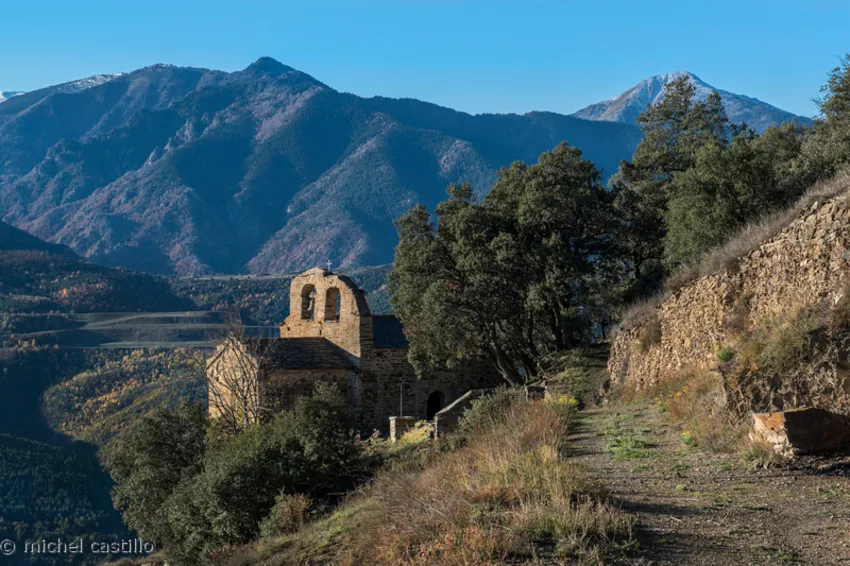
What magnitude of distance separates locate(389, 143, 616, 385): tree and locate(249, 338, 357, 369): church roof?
149 inches

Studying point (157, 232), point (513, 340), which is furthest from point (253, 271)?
point (513, 340)

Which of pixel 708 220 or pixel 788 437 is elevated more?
pixel 708 220

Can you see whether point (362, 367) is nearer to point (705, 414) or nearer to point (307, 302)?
point (307, 302)

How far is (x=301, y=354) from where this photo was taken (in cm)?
2878

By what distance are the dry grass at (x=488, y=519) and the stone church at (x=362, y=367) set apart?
1751 centimetres

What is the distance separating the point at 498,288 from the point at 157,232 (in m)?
172

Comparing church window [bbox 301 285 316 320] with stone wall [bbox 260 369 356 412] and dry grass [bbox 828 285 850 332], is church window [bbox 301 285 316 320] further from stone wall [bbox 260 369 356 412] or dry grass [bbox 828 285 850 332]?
dry grass [bbox 828 285 850 332]

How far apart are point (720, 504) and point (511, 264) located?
51.7ft

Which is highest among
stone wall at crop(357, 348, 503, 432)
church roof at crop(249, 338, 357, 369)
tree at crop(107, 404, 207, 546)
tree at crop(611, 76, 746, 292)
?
tree at crop(611, 76, 746, 292)

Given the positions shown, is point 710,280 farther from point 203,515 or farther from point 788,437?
point 203,515

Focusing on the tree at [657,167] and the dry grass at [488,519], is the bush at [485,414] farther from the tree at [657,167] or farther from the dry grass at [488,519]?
the tree at [657,167]

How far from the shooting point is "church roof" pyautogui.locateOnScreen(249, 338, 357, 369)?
27438mm

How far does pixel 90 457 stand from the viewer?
46344 millimetres

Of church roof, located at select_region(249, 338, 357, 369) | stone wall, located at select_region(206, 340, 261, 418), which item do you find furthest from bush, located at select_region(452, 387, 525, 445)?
church roof, located at select_region(249, 338, 357, 369)
